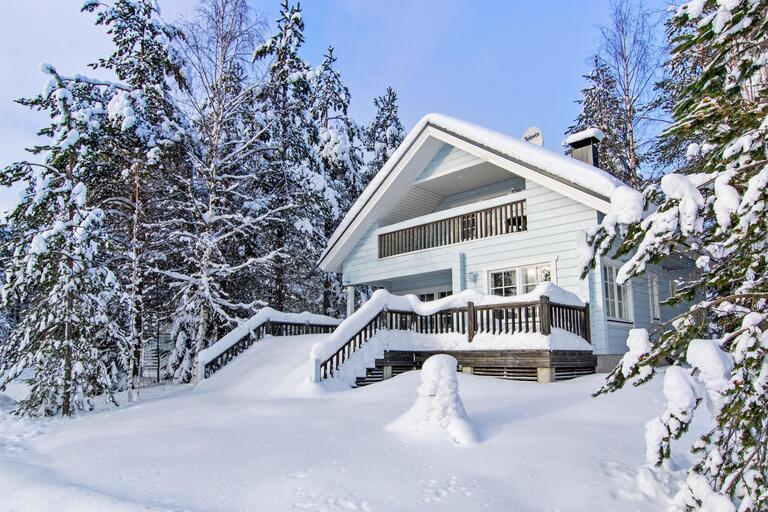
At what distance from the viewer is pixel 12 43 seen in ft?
32.1

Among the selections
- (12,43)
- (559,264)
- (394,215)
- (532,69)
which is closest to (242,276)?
(394,215)

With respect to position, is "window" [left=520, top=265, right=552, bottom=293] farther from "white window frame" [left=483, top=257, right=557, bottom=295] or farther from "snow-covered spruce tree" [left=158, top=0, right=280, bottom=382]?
"snow-covered spruce tree" [left=158, top=0, right=280, bottom=382]

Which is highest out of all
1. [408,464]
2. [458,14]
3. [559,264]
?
[458,14]

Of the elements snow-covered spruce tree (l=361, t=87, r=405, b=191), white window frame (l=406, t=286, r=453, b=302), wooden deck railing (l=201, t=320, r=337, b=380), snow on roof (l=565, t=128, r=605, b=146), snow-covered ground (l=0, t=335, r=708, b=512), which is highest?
snow-covered spruce tree (l=361, t=87, r=405, b=191)

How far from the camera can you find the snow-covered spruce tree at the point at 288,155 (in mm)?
16978

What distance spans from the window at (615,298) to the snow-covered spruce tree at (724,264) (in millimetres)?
9645

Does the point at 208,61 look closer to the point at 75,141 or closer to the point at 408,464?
the point at 75,141

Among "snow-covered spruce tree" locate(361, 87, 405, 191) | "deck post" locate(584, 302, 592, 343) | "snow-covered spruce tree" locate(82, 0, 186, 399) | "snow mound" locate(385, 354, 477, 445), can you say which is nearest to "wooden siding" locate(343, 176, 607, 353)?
"deck post" locate(584, 302, 592, 343)

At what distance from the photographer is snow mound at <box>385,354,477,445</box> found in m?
5.70

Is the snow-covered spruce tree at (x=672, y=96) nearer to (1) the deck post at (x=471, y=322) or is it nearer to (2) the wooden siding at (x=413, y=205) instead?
(1) the deck post at (x=471, y=322)

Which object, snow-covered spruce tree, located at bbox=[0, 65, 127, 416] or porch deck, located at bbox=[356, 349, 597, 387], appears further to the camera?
porch deck, located at bbox=[356, 349, 597, 387]

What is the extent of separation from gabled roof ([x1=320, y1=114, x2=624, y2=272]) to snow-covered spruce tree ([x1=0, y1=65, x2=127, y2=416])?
8.29m

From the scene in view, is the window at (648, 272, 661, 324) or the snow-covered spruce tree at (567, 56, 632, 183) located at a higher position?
the snow-covered spruce tree at (567, 56, 632, 183)

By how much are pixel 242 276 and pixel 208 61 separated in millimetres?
7467
